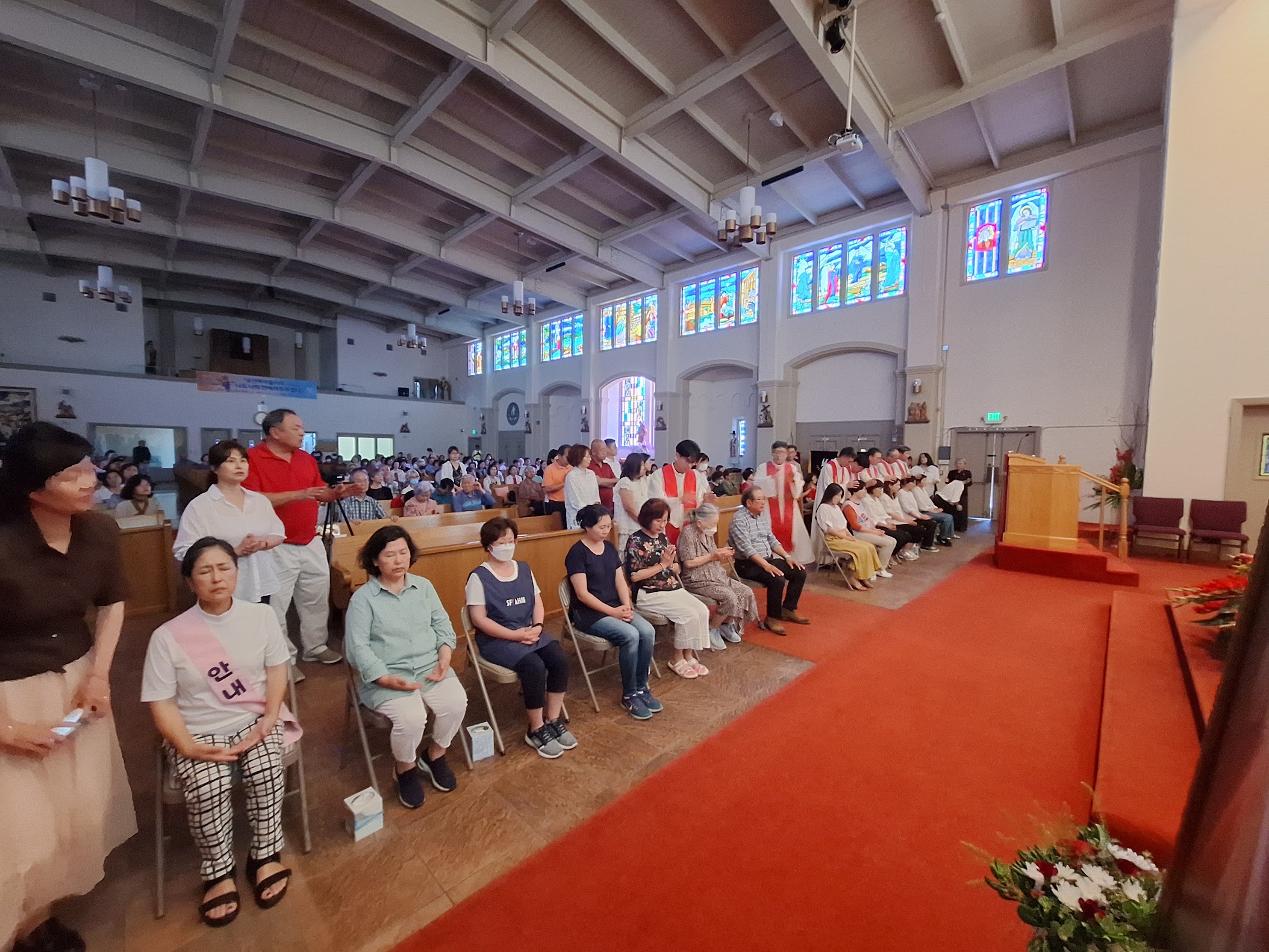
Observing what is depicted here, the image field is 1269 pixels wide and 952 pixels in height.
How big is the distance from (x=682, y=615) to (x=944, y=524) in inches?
228

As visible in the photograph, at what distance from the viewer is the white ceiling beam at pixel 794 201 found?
31.4ft

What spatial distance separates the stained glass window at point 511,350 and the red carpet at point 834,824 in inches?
670

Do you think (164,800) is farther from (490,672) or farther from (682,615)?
(682,615)

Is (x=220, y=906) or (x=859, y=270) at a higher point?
(x=859, y=270)

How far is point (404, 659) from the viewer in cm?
217

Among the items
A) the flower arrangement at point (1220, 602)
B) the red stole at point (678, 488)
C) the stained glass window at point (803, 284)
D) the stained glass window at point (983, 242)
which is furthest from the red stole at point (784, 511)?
the stained glass window at point (803, 284)

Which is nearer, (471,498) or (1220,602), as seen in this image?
(1220,602)

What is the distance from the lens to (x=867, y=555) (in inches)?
201

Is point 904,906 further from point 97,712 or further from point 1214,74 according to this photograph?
point 1214,74

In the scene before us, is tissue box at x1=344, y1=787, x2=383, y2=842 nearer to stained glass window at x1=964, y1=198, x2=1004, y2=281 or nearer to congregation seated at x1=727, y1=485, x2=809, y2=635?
congregation seated at x1=727, y1=485, x2=809, y2=635

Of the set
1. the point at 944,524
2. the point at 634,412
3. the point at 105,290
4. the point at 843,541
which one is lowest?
the point at 944,524

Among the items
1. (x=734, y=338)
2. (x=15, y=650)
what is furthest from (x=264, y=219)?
(x=15, y=650)

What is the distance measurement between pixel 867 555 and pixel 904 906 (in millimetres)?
3801

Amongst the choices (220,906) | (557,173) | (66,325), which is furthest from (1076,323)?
(66,325)
